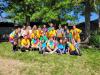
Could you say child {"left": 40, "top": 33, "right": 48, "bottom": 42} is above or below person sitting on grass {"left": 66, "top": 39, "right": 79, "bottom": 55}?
above

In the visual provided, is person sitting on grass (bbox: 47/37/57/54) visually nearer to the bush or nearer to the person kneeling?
the person kneeling

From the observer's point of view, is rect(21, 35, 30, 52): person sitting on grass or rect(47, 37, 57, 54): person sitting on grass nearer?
rect(47, 37, 57, 54): person sitting on grass

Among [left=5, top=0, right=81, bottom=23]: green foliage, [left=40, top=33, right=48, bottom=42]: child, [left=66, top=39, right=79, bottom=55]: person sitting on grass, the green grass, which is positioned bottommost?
the green grass

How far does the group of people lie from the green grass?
2.21ft

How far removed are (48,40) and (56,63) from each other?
12.5 ft

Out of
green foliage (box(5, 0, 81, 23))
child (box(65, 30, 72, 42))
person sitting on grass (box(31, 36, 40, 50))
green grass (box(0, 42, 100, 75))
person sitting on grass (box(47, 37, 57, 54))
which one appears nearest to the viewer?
green grass (box(0, 42, 100, 75))

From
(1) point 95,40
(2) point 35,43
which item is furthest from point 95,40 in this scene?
(2) point 35,43

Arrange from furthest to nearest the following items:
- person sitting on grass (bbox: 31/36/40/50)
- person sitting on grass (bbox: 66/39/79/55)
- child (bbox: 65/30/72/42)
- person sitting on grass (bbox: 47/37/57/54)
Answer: person sitting on grass (bbox: 31/36/40/50) → child (bbox: 65/30/72/42) → person sitting on grass (bbox: 47/37/57/54) → person sitting on grass (bbox: 66/39/79/55)

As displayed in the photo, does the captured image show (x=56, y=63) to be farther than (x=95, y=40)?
No

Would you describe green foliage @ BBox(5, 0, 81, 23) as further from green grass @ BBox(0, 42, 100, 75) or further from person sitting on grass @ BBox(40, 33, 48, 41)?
green grass @ BBox(0, 42, 100, 75)

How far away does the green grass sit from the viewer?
57.1 ft

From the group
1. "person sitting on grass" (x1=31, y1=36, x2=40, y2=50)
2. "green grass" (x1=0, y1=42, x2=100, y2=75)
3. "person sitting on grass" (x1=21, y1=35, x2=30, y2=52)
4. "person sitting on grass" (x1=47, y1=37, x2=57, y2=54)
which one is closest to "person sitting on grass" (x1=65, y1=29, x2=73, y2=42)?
"person sitting on grass" (x1=47, y1=37, x2=57, y2=54)

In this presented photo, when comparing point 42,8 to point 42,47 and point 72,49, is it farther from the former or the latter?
point 72,49

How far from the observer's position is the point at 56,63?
19.3 metres
